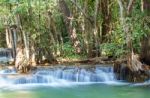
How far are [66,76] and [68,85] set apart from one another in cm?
85

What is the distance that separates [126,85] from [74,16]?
7.03 metres

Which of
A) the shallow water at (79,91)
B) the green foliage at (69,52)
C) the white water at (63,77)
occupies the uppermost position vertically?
the green foliage at (69,52)

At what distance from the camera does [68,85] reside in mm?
14188

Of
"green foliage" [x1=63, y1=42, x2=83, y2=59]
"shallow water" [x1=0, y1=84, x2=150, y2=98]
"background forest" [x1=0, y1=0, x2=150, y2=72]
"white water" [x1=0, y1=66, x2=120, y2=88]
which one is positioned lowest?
"shallow water" [x1=0, y1=84, x2=150, y2=98]

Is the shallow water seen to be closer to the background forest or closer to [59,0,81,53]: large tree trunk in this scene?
the background forest

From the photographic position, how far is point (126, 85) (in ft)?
44.7

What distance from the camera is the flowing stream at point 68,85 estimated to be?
12.3 m

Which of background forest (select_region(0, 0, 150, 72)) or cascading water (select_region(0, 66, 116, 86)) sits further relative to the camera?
cascading water (select_region(0, 66, 116, 86))

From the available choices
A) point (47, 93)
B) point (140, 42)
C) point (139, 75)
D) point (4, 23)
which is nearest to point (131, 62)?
point (139, 75)

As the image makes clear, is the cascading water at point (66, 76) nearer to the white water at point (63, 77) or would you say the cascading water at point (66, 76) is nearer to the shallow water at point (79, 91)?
the white water at point (63, 77)

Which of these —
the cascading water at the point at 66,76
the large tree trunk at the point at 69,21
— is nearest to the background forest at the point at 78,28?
the large tree trunk at the point at 69,21

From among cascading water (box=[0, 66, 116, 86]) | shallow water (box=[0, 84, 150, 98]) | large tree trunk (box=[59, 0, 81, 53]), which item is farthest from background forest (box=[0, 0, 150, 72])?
shallow water (box=[0, 84, 150, 98])

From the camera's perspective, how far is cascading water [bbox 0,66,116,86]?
14695 mm

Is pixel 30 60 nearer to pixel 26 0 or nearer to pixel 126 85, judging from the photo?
pixel 26 0
